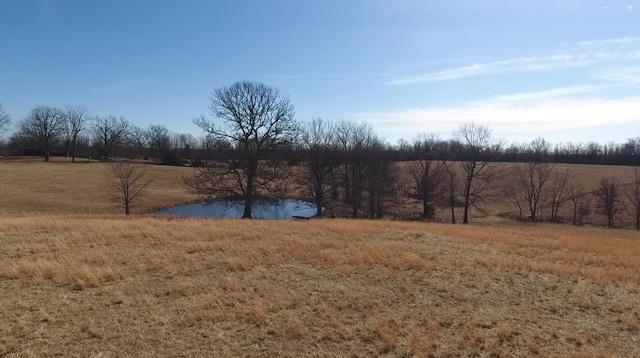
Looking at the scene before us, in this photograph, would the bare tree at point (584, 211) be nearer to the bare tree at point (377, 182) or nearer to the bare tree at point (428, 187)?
the bare tree at point (428, 187)

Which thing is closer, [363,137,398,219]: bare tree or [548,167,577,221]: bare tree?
[363,137,398,219]: bare tree

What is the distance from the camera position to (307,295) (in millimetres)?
9180

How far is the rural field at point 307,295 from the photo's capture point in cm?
677

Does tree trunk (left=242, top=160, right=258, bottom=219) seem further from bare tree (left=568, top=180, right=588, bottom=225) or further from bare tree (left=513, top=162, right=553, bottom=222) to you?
bare tree (left=568, top=180, right=588, bottom=225)

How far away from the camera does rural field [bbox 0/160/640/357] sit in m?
6.77

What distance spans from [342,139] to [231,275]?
46.8 m

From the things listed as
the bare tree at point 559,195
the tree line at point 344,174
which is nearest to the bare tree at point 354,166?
the tree line at point 344,174

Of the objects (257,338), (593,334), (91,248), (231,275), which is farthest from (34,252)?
(593,334)

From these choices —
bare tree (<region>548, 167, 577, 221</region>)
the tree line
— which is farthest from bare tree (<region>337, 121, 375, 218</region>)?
bare tree (<region>548, 167, 577, 221</region>)

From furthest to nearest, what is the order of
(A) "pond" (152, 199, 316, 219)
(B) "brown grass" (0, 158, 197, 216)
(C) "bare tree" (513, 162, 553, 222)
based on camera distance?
(C) "bare tree" (513, 162, 553, 222) < (A) "pond" (152, 199, 316, 219) < (B) "brown grass" (0, 158, 197, 216)

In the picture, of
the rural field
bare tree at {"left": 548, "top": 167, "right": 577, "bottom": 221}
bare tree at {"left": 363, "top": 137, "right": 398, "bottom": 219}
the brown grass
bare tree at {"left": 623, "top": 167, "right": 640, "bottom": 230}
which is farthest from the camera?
bare tree at {"left": 548, "top": 167, "right": 577, "bottom": 221}

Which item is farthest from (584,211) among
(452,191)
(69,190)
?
(69,190)

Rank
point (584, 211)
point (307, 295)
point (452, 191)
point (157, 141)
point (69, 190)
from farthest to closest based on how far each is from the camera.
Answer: point (157, 141), point (584, 211), point (69, 190), point (452, 191), point (307, 295)

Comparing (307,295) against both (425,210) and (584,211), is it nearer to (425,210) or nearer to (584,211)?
(425,210)
